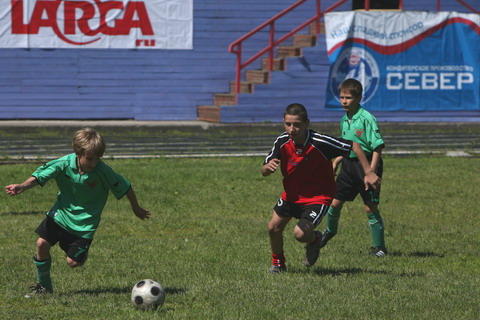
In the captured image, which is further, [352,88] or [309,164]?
[352,88]

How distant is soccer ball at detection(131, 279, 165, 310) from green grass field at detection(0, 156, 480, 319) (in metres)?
0.07

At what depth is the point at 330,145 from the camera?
27.0 ft

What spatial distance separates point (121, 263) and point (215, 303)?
86.8 inches

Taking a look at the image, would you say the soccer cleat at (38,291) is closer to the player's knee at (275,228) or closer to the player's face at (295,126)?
the player's knee at (275,228)

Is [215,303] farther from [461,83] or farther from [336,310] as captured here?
[461,83]

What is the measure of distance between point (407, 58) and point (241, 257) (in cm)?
1767

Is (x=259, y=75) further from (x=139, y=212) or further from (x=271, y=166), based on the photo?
(x=139, y=212)

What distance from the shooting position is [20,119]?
85.2ft

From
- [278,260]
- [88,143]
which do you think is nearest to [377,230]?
[278,260]

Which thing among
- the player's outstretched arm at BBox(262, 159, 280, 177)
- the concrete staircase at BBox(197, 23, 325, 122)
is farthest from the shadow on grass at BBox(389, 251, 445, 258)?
the concrete staircase at BBox(197, 23, 325, 122)

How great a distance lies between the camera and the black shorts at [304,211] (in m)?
8.20

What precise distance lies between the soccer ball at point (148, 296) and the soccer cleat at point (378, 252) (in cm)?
330

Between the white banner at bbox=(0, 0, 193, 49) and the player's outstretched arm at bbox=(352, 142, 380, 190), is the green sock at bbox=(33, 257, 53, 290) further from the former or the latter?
the white banner at bbox=(0, 0, 193, 49)

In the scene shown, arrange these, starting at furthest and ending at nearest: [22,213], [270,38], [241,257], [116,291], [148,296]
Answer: [270,38] < [22,213] < [241,257] < [116,291] < [148,296]
